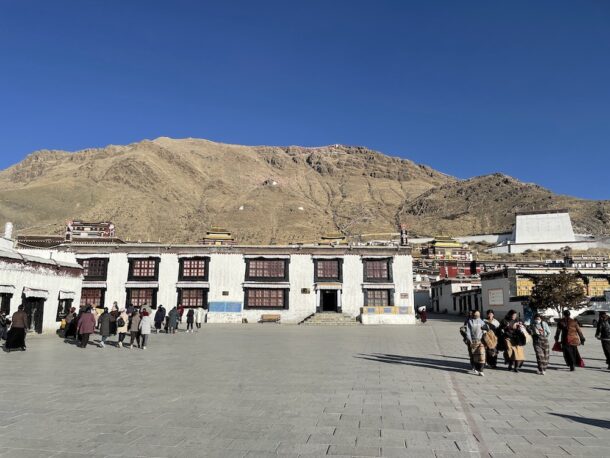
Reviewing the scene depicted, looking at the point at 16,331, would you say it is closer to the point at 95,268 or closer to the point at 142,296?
the point at 142,296

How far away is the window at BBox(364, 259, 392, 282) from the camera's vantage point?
3816 centimetres

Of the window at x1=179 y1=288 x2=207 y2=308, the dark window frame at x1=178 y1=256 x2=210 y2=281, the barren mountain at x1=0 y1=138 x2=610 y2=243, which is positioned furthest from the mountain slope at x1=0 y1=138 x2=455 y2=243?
the window at x1=179 y1=288 x2=207 y2=308

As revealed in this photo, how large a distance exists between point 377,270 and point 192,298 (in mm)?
15563

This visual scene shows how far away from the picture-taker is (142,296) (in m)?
37.1

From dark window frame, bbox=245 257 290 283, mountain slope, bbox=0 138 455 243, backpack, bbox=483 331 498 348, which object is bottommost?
backpack, bbox=483 331 498 348

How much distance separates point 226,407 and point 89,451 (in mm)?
2616

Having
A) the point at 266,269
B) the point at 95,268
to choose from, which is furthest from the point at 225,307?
the point at 95,268

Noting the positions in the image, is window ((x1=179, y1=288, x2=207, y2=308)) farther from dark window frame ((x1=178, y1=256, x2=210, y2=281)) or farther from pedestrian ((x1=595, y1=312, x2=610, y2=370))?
pedestrian ((x1=595, y1=312, x2=610, y2=370))

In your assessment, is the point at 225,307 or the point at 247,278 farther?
the point at 247,278

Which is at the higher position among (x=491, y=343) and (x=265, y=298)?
(x=265, y=298)

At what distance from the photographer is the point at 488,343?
1234cm

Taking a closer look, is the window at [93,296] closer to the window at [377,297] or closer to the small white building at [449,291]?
the window at [377,297]

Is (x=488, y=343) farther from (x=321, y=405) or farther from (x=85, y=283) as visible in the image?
(x=85, y=283)

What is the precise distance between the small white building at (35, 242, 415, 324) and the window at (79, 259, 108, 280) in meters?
0.07
